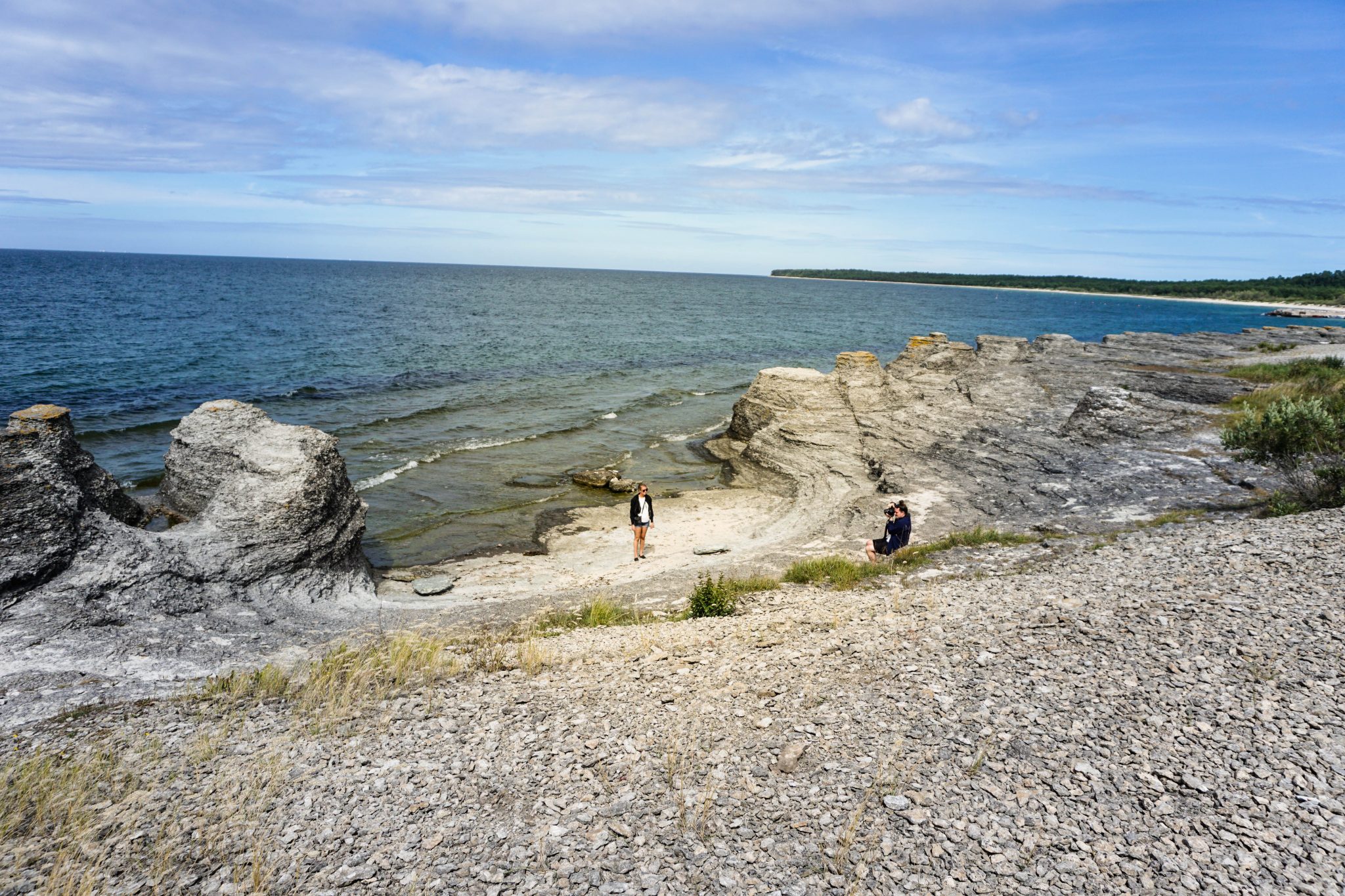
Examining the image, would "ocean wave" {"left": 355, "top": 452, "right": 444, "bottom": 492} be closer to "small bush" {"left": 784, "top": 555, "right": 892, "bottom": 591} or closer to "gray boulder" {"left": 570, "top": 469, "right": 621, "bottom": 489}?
"gray boulder" {"left": 570, "top": 469, "right": 621, "bottom": 489}

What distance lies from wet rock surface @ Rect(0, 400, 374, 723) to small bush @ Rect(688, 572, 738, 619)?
7.13m

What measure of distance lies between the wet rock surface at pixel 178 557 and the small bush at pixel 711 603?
7.13 m

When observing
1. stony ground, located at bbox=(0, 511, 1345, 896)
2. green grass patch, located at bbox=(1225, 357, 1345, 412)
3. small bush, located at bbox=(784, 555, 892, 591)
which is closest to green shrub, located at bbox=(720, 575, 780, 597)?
small bush, located at bbox=(784, 555, 892, 591)

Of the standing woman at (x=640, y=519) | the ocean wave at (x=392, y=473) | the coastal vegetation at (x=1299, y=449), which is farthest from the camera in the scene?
the ocean wave at (x=392, y=473)

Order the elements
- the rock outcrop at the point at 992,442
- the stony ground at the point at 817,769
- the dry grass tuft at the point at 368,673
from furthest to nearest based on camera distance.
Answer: the rock outcrop at the point at 992,442 → the dry grass tuft at the point at 368,673 → the stony ground at the point at 817,769

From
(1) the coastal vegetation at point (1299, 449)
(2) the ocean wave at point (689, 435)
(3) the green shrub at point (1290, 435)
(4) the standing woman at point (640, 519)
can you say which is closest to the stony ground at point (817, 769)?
(1) the coastal vegetation at point (1299, 449)

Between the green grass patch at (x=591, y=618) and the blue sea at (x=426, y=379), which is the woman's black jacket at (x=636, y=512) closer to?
the blue sea at (x=426, y=379)

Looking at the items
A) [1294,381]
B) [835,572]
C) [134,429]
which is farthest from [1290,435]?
[134,429]

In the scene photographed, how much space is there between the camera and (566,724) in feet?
29.3

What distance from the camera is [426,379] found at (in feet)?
154

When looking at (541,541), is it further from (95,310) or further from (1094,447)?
(95,310)

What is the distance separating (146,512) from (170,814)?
12.0 m

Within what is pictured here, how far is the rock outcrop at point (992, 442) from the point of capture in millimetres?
19297

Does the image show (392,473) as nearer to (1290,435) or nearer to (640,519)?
(640,519)
